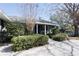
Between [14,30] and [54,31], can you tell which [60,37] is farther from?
[14,30]

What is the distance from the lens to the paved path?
19.0 feet

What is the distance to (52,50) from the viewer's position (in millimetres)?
5883

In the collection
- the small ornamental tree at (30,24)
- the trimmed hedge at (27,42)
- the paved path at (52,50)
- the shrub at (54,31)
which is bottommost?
the paved path at (52,50)

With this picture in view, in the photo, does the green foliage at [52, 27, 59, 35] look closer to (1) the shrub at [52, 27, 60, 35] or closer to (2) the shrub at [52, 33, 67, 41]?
(1) the shrub at [52, 27, 60, 35]

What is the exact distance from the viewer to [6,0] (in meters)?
5.62

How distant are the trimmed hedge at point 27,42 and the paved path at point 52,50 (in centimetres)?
14

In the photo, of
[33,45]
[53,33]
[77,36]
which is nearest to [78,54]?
[77,36]

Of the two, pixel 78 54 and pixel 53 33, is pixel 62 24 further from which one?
pixel 78 54

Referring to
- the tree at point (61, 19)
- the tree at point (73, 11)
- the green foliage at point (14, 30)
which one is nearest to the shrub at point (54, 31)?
the tree at point (61, 19)

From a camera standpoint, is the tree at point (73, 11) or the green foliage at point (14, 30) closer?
the tree at point (73, 11)

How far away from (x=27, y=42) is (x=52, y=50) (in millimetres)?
799

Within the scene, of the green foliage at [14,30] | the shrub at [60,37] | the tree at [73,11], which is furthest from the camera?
the green foliage at [14,30]

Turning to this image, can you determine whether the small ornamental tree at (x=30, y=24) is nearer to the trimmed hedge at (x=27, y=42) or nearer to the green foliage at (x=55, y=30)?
the trimmed hedge at (x=27, y=42)

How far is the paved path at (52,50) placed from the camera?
5797 millimetres
